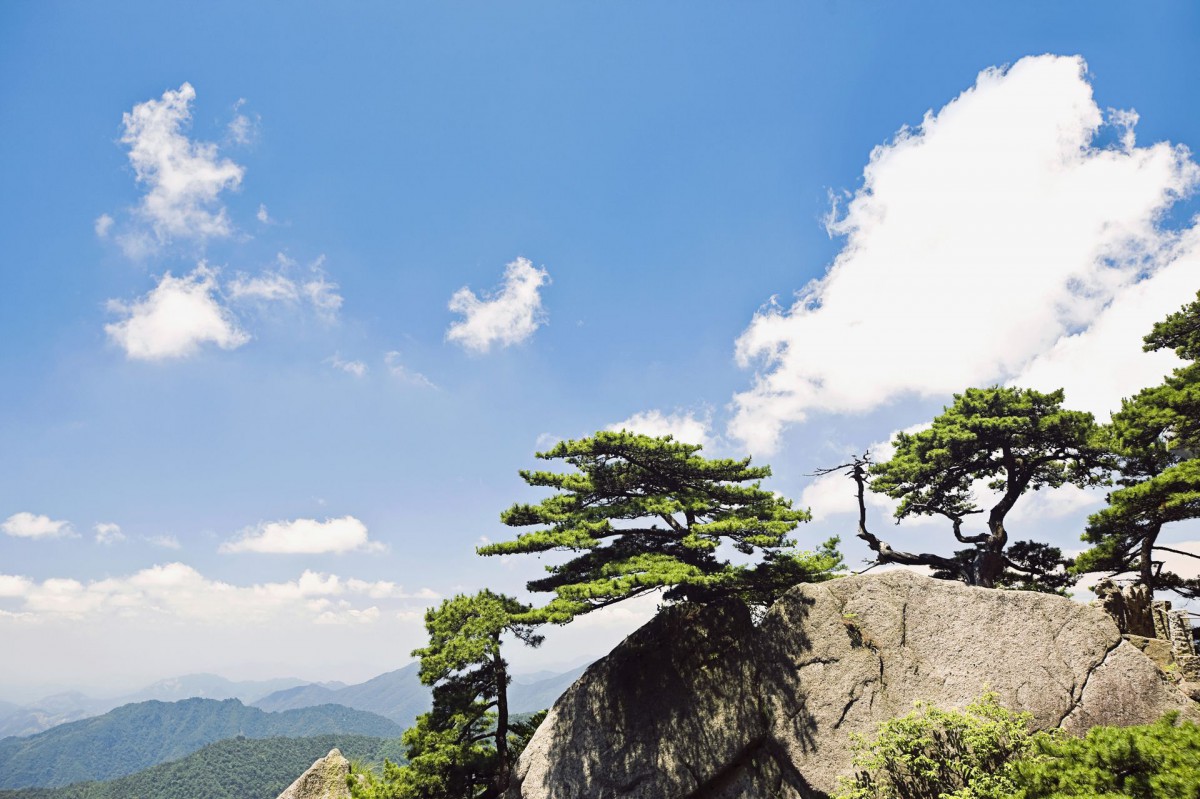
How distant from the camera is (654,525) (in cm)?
1852

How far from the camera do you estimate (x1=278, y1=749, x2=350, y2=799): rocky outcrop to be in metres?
19.4

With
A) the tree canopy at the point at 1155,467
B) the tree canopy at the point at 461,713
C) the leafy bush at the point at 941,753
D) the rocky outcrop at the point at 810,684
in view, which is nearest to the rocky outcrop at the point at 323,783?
the tree canopy at the point at 461,713

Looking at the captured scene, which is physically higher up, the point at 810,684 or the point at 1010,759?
the point at 810,684

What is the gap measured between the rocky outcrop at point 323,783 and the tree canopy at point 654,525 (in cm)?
980

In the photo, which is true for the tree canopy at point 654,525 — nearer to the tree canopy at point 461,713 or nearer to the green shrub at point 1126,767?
the tree canopy at point 461,713

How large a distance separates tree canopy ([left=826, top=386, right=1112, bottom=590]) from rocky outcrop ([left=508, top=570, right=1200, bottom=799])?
7319 millimetres

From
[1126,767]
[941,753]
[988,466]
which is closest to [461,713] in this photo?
Answer: [941,753]

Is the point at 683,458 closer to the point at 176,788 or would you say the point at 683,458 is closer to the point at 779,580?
the point at 779,580

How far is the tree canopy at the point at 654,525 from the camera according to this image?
52.9ft

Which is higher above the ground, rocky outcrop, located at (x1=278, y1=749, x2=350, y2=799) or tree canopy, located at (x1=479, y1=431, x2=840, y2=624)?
tree canopy, located at (x1=479, y1=431, x2=840, y2=624)

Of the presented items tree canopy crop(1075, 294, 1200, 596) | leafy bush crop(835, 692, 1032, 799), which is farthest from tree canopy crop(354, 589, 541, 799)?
tree canopy crop(1075, 294, 1200, 596)

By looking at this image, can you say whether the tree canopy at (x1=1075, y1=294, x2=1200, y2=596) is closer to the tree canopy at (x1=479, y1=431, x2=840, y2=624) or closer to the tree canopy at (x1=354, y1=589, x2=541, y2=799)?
the tree canopy at (x1=479, y1=431, x2=840, y2=624)

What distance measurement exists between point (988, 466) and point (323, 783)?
2583 centimetres

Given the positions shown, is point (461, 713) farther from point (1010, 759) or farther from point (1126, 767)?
point (1126, 767)
